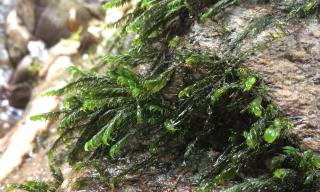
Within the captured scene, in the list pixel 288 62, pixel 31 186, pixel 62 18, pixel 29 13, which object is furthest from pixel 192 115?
pixel 29 13

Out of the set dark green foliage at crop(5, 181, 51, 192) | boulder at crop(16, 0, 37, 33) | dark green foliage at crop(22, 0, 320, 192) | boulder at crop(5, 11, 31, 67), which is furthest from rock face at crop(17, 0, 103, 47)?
dark green foliage at crop(5, 181, 51, 192)

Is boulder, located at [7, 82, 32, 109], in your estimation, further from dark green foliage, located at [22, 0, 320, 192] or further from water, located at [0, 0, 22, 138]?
dark green foliage, located at [22, 0, 320, 192]

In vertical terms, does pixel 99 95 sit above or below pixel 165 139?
above

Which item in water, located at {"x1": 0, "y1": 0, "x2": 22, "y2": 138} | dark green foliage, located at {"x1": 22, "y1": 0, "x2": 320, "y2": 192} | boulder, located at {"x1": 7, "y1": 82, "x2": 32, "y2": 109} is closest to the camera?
dark green foliage, located at {"x1": 22, "y1": 0, "x2": 320, "y2": 192}

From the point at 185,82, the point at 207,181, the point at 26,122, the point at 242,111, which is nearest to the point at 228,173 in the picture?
the point at 207,181

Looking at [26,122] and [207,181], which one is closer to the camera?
[207,181]

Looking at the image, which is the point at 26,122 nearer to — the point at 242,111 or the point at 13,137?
the point at 13,137

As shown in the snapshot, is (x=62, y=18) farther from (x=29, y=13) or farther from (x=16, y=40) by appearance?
(x=16, y=40)
